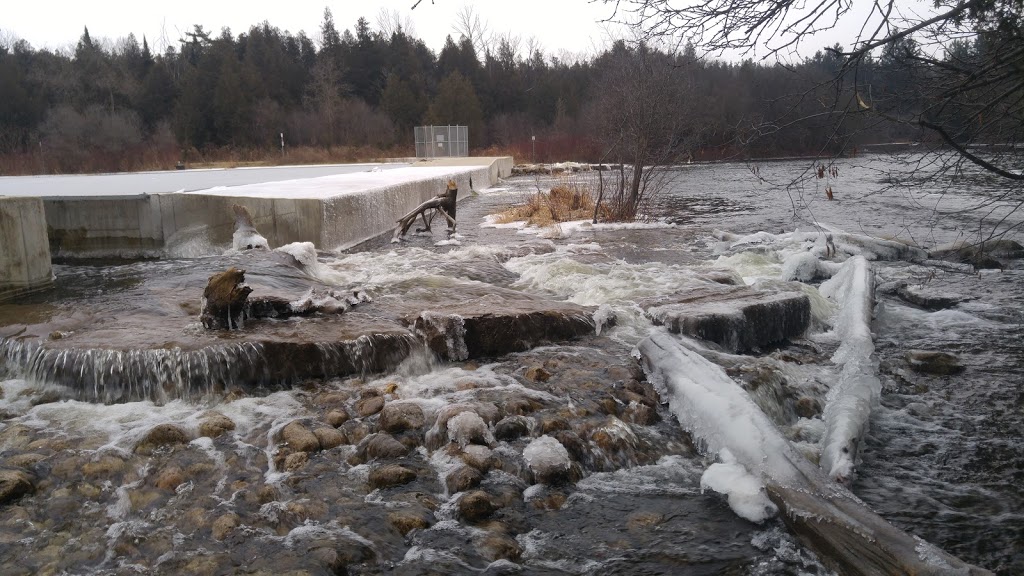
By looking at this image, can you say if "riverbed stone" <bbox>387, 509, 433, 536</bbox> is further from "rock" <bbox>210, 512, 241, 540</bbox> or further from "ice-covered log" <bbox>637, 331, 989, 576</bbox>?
"ice-covered log" <bbox>637, 331, 989, 576</bbox>

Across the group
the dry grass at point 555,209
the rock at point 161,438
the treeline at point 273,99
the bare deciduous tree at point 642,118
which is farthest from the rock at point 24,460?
the treeline at point 273,99

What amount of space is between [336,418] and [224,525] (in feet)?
3.70

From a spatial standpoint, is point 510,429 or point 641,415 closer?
point 510,429

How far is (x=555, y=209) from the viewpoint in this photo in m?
14.0

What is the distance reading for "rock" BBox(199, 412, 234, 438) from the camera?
3.91 meters

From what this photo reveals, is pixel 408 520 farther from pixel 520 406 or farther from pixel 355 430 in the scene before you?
pixel 520 406

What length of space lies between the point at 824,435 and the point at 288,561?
2.87 m

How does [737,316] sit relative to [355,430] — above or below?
above

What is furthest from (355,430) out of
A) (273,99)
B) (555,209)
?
(273,99)

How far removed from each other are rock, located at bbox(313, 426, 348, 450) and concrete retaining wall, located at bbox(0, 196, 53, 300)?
4.28m

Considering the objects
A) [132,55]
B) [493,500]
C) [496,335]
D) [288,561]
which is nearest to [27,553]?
[288,561]

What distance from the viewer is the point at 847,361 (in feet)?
16.7

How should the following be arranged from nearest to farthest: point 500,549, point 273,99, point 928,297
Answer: point 500,549
point 928,297
point 273,99

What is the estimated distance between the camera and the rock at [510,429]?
390 cm
